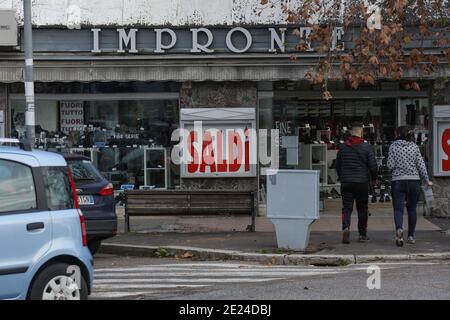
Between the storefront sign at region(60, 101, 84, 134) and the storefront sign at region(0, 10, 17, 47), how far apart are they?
191cm

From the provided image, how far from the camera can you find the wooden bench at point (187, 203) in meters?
13.9

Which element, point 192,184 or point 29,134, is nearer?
point 29,134

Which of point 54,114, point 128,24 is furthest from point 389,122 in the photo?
point 54,114

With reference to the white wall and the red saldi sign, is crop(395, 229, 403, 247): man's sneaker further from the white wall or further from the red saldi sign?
the white wall

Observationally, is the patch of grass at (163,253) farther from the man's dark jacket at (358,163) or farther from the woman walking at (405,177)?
the woman walking at (405,177)

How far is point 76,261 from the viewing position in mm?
6742

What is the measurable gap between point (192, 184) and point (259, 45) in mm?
3540

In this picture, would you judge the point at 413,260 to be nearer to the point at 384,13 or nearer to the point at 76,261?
the point at 384,13

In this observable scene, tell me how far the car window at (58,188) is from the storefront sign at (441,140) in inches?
432

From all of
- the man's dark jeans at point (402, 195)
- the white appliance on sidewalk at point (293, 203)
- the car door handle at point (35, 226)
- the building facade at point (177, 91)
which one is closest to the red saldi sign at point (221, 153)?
the building facade at point (177, 91)

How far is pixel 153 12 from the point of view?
15.8 metres

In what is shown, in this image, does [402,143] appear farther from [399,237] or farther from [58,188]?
[58,188]

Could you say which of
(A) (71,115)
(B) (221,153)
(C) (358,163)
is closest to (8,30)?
(A) (71,115)

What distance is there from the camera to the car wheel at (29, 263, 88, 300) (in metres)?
6.42
